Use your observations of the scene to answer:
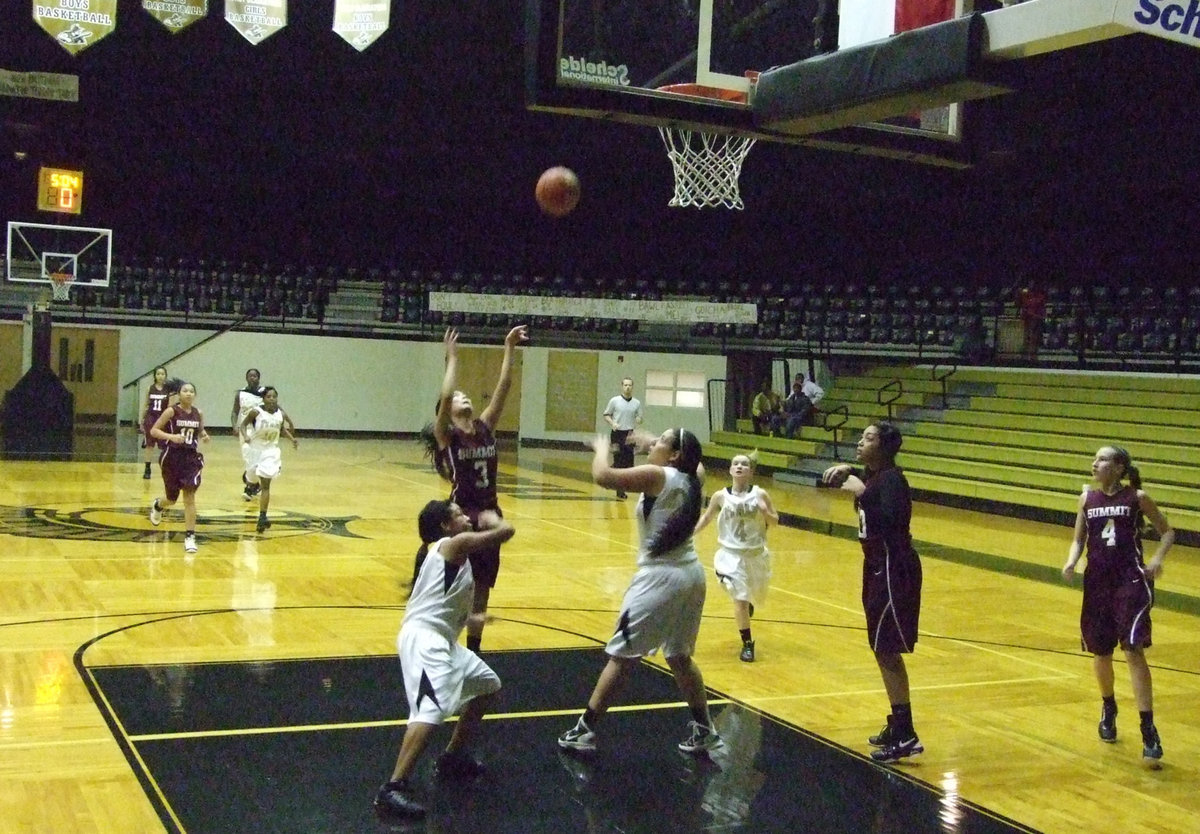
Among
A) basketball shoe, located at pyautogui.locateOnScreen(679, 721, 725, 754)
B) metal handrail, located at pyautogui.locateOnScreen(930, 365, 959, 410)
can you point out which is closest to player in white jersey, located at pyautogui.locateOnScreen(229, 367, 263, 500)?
basketball shoe, located at pyautogui.locateOnScreen(679, 721, 725, 754)

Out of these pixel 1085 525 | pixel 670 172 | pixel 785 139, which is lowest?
pixel 1085 525

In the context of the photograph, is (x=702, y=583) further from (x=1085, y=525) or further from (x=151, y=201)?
(x=151, y=201)

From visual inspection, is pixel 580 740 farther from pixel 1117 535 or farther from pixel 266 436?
pixel 266 436

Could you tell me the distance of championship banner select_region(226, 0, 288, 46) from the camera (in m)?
16.3

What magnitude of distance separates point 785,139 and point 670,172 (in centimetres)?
2027

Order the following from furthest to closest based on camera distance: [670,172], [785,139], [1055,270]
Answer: [670,172] < [1055,270] < [785,139]

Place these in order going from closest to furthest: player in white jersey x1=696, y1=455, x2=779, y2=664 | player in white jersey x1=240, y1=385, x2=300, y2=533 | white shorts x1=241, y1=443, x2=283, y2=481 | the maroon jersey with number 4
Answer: the maroon jersey with number 4 < player in white jersey x1=696, y1=455, x2=779, y2=664 < player in white jersey x1=240, y1=385, x2=300, y2=533 < white shorts x1=241, y1=443, x2=283, y2=481

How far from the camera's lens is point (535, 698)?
7.06 metres

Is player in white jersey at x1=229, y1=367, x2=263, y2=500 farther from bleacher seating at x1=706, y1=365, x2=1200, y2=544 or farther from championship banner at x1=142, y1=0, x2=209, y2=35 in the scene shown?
bleacher seating at x1=706, y1=365, x2=1200, y2=544

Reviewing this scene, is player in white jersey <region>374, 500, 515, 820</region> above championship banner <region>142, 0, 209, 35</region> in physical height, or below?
below

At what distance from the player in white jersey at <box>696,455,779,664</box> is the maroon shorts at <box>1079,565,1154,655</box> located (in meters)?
2.28

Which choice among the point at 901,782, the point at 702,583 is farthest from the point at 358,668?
the point at 901,782

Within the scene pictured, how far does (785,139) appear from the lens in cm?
891

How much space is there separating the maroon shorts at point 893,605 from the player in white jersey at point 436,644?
1933mm
